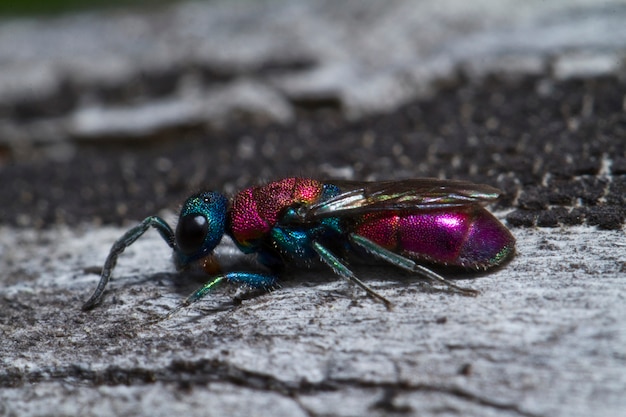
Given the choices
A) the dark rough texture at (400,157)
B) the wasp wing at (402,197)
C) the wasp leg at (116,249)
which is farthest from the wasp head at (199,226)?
the wasp wing at (402,197)

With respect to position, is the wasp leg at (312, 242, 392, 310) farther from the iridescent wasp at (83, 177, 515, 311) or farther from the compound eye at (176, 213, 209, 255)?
the compound eye at (176, 213, 209, 255)

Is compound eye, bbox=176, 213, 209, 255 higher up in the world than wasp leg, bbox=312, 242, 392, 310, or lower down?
higher up

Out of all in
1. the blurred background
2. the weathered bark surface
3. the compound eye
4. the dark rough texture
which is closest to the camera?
the weathered bark surface

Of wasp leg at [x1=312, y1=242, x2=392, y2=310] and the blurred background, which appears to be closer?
wasp leg at [x1=312, y1=242, x2=392, y2=310]

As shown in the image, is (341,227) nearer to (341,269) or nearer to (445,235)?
(341,269)

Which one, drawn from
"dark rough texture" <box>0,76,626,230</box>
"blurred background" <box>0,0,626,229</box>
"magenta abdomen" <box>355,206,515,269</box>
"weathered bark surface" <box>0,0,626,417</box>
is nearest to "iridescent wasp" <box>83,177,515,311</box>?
"magenta abdomen" <box>355,206,515,269</box>

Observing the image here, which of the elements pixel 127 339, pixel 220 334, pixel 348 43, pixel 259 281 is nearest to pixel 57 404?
pixel 127 339

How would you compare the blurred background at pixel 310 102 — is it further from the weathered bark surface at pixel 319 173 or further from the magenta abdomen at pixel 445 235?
the magenta abdomen at pixel 445 235
